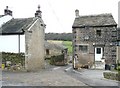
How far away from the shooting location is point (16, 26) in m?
30.9

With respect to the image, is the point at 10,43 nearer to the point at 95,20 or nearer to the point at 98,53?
the point at 98,53

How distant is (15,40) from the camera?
95.5 feet

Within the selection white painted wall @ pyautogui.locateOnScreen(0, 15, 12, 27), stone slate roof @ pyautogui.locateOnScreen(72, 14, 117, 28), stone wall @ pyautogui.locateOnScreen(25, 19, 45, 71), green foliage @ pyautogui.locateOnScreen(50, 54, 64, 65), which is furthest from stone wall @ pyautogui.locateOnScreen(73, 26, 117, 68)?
white painted wall @ pyautogui.locateOnScreen(0, 15, 12, 27)

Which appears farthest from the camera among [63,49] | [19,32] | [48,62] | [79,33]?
[63,49]

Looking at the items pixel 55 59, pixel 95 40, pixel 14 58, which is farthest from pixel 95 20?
pixel 14 58

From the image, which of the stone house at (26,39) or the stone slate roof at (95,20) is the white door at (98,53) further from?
the stone house at (26,39)

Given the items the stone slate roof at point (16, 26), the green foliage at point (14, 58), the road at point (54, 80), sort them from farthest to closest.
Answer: the stone slate roof at point (16, 26)
the green foliage at point (14, 58)
the road at point (54, 80)

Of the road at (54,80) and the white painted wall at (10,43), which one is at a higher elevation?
the white painted wall at (10,43)

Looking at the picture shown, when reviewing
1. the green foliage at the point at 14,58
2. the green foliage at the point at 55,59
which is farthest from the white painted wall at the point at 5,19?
the green foliage at the point at 55,59

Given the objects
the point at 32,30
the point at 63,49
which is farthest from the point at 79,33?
the point at 63,49

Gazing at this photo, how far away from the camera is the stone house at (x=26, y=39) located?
28.7 meters

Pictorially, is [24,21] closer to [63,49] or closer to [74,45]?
[74,45]

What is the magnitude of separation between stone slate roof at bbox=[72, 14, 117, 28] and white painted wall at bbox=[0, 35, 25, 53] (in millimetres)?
10282

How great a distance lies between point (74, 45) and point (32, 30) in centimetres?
861
